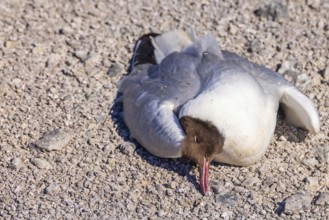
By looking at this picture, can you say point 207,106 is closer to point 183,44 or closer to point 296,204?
point 296,204

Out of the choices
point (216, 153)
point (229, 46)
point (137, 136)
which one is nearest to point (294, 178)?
point (216, 153)

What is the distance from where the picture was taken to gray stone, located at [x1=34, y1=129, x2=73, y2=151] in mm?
6504

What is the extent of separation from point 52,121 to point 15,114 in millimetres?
273

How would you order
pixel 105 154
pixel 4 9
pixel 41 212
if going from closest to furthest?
pixel 41 212 < pixel 105 154 < pixel 4 9

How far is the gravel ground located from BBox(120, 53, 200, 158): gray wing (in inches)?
5.9

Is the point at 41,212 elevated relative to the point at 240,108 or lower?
lower

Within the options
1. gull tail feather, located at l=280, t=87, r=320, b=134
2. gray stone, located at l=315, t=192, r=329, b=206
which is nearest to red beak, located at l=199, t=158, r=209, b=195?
gray stone, located at l=315, t=192, r=329, b=206

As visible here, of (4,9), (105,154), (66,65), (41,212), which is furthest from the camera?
(4,9)

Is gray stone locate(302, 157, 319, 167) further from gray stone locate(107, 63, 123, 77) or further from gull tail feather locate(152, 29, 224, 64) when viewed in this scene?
gray stone locate(107, 63, 123, 77)

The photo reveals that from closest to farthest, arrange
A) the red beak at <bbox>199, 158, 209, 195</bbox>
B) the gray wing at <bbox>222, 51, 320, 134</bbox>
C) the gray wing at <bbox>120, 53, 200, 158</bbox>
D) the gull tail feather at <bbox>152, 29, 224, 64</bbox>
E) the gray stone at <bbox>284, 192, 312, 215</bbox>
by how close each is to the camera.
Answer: the gray stone at <bbox>284, 192, 312, 215</bbox> → the red beak at <bbox>199, 158, 209, 195</bbox> → the gray wing at <bbox>120, 53, 200, 158</bbox> → the gray wing at <bbox>222, 51, 320, 134</bbox> → the gull tail feather at <bbox>152, 29, 224, 64</bbox>

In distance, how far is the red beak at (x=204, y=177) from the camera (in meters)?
6.10

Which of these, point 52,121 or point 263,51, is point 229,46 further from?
point 52,121

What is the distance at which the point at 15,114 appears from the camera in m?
6.80

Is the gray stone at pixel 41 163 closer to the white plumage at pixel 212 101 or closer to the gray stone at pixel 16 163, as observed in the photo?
the gray stone at pixel 16 163
